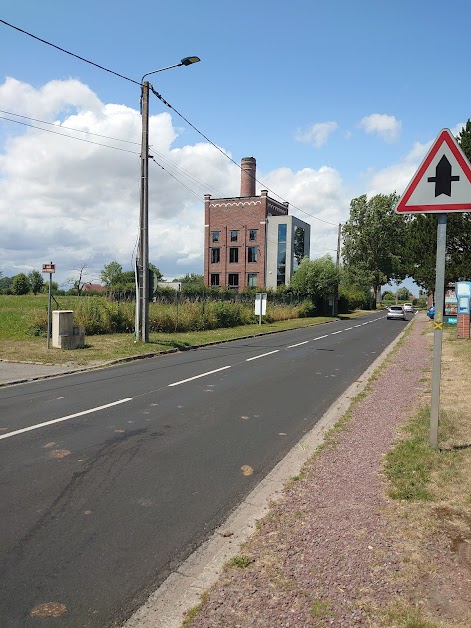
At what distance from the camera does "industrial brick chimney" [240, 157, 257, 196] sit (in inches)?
2463

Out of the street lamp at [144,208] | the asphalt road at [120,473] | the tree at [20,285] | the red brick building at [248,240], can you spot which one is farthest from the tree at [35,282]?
the asphalt road at [120,473]

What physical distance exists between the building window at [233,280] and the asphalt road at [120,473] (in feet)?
A: 168

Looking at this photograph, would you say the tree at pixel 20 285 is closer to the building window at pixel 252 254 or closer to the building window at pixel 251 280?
the building window at pixel 251 280

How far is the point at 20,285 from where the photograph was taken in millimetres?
67875

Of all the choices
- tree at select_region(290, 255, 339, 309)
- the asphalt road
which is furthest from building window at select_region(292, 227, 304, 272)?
the asphalt road

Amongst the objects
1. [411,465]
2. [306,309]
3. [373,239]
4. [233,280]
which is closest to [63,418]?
[411,465]

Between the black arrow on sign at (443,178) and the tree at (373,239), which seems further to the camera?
the tree at (373,239)

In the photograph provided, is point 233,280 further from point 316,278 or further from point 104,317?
point 104,317

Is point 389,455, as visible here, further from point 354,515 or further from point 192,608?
point 192,608

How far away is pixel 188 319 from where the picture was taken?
79.2 feet

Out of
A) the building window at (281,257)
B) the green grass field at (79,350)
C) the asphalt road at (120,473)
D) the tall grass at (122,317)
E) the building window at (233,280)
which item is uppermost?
the building window at (281,257)

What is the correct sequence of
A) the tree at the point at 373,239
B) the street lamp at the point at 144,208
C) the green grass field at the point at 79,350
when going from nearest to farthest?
the green grass field at the point at 79,350 < the street lamp at the point at 144,208 < the tree at the point at 373,239

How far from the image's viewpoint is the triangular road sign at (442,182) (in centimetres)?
486

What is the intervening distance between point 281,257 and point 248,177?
38.2 feet
